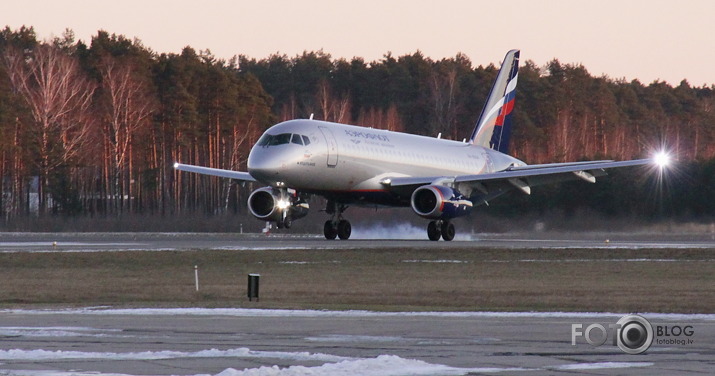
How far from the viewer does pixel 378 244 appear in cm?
4012

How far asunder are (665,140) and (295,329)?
106 meters

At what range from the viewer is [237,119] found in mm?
100625

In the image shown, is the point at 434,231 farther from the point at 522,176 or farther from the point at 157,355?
the point at 157,355

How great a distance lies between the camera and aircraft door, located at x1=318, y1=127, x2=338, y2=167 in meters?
41.2

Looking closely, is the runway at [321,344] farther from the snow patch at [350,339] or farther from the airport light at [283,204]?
the airport light at [283,204]

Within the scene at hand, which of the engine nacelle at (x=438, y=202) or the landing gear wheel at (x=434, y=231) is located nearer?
the engine nacelle at (x=438, y=202)

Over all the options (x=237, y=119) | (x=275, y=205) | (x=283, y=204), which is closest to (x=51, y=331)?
(x=283, y=204)

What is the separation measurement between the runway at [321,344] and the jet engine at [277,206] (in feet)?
74.0

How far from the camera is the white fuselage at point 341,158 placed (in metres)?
39.8

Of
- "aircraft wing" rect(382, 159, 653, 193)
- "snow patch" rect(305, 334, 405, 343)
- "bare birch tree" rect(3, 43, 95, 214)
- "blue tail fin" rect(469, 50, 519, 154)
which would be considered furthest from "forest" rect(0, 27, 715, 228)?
"snow patch" rect(305, 334, 405, 343)

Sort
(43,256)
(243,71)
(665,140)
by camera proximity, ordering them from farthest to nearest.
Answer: (243,71) → (665,140) → (43,256)

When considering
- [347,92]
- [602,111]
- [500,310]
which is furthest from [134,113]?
[500,310]

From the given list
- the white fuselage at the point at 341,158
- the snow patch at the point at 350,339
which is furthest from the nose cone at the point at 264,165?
the snow patch at the point at 350,339

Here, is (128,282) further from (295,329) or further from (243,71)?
(243,71)
